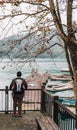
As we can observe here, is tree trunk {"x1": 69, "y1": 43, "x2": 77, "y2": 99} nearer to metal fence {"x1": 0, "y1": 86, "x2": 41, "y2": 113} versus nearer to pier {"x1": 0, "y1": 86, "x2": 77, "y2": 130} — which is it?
pier {"x1": 0, "y1": 86, "x2": 77, "y2": 130}

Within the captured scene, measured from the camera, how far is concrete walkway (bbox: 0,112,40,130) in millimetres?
13078

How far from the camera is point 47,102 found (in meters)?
13.7

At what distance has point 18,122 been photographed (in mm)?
13758

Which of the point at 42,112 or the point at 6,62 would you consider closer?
the point at 6,62

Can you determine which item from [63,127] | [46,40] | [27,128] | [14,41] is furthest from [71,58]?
[27,128]

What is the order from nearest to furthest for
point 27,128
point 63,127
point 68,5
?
1. point 68,5
2. point 63,127
3. point 27,128

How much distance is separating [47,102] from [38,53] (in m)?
6.50

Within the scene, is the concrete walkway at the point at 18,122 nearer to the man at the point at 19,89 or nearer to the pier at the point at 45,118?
the pier at the point at 45,118

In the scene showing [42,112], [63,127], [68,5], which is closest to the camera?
[68,5]

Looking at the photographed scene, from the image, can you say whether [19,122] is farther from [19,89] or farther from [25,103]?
[25,103]

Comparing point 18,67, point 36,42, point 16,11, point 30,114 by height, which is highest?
point 16,11

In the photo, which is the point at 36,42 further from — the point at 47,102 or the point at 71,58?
the point at 47,102

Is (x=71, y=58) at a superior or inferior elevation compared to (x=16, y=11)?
inferior

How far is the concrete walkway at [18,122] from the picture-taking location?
42.9ft
